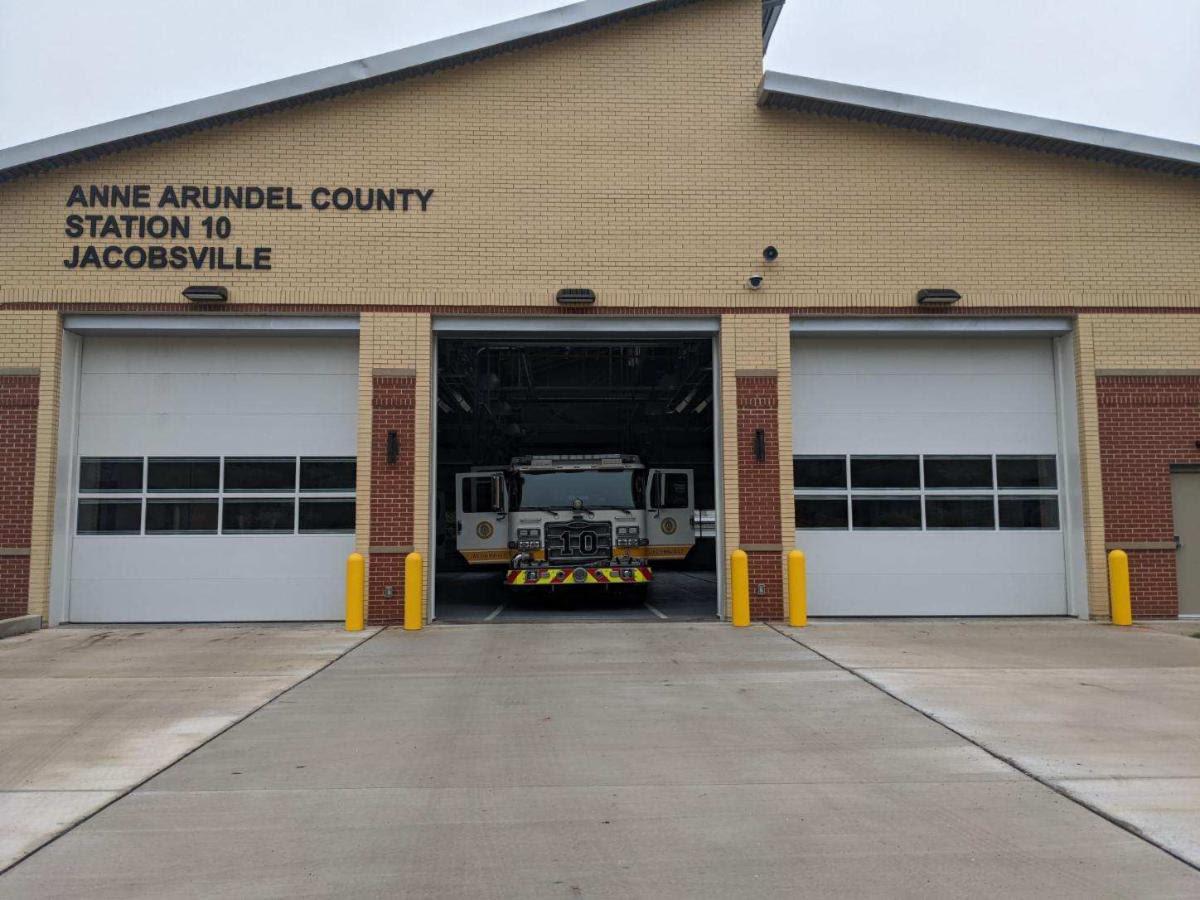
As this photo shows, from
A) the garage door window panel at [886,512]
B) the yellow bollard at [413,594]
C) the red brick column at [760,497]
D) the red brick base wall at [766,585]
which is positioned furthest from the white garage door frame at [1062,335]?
the yellow bollard at [413,594]

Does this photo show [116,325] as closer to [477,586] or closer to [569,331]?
[569,331]

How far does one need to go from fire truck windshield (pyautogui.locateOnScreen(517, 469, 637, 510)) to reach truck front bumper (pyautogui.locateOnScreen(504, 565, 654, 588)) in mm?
1351

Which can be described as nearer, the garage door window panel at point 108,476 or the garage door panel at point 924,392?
the garage door window panel at point 108,476

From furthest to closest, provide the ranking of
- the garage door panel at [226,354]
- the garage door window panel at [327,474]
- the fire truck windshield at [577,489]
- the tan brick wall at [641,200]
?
the fire truck windshield at [577,489] < the garage door panel at [226,354] < the garage door window panel at [327,474] < the tan brick wall at [641,200]

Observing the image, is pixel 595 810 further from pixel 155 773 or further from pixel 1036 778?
pixel 155 773

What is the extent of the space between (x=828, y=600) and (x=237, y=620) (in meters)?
8.74

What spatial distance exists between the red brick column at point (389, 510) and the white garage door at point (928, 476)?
5.78 meters

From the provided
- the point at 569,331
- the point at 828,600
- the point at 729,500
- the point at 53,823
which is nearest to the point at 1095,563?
the point at 828,600

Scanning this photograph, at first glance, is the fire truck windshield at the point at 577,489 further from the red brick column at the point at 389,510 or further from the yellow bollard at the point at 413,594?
the yellow bollard at the point at 413,594

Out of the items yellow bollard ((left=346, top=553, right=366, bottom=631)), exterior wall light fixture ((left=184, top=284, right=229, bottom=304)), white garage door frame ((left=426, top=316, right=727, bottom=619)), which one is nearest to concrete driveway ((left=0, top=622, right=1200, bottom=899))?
yellow bollard ((left=346, top=553, right=366, bottom=631))

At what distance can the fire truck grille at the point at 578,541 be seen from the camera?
Result: 15.6 m

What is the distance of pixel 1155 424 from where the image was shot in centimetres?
1343

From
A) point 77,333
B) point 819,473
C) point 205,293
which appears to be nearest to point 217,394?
point 205,293

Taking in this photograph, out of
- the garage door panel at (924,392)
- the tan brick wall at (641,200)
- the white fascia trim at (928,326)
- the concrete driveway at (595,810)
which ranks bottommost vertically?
the concrete driveway at (595,810)
